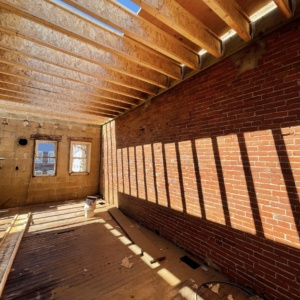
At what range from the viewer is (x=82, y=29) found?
2338 millimetres

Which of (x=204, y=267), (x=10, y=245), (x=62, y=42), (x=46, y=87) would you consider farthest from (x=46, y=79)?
(x=204, y=267)

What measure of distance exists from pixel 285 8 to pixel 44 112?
6.65 metres

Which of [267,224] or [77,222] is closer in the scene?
[267,224]

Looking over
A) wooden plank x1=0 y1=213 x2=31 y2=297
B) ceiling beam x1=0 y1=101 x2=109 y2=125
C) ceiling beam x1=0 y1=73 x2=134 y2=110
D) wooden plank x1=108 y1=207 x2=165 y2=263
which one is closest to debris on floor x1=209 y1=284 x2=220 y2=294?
wooden plank x1=108 y1=207 x2=165 y2=263

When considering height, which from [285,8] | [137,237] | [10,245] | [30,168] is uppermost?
[285,8]

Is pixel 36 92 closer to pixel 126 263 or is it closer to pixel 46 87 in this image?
pixel 46 87

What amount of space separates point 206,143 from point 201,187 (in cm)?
79

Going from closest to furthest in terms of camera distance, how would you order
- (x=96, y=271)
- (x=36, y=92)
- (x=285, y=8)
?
(x=285, y=8) → (x=96, y=271) → (x=36, y=92)

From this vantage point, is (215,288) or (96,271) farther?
(96,271)

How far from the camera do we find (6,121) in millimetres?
6129

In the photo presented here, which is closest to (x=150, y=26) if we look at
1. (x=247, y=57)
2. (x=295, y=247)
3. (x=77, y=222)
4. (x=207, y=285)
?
(x=247, y=57)

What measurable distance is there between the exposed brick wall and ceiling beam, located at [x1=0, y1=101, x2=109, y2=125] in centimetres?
373

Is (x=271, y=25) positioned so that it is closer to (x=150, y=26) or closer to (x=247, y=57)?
(x=247, y=57)

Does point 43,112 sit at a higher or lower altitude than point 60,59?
higher
